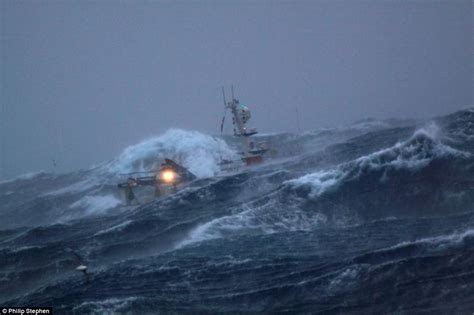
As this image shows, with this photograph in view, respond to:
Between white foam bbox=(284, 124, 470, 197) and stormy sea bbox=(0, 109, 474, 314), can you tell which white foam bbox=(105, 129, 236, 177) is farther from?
white foam bbox=(284, 124, 470, 197)

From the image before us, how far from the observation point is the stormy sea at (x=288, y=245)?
16219mm

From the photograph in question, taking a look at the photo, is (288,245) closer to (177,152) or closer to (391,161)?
(391,161)

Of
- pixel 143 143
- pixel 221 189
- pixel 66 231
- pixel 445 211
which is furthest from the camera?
pixel 143 143

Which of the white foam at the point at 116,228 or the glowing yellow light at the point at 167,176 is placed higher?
the glowing yellow light at the point at 167,176

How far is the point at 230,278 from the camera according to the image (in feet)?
62.8

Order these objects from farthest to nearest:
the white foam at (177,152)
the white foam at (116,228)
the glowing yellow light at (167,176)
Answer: the white foam at (177,152), the glowing yellow light at (167,176), the white foam at (116,228)

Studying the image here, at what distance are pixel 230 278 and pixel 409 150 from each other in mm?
19058

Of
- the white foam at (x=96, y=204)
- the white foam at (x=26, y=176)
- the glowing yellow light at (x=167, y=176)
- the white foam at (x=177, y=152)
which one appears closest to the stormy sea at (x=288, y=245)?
the white foam at (x=96, y=204)

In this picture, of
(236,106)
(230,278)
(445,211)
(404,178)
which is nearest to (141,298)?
(230,278)

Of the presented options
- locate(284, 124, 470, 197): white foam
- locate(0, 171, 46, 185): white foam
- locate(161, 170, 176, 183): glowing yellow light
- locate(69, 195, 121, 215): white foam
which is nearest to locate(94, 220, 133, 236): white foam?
locate(69, 195, 121, 215): white foam

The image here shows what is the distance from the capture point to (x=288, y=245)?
2269cm

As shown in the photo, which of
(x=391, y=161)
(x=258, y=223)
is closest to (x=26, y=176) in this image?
(x=258, y=223)

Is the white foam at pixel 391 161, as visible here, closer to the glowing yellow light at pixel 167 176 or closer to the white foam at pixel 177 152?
the glowing yellow light at pixel 167 176

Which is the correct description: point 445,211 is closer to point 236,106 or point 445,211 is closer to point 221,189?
point 221,189
